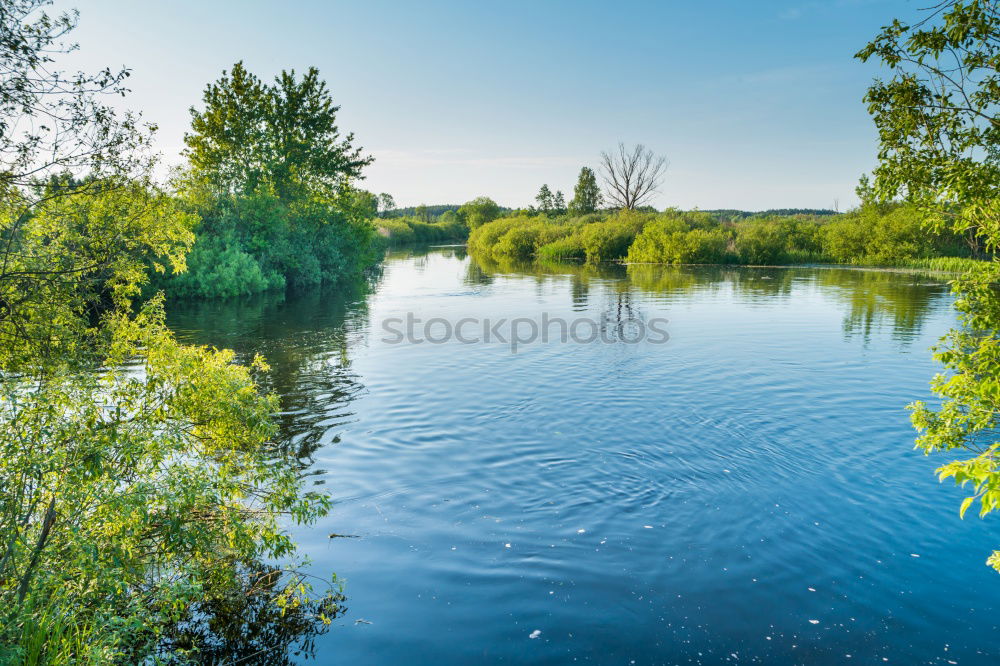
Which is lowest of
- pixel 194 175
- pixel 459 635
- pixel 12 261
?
pixel 459 635

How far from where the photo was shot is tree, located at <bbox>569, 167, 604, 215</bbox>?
107 m

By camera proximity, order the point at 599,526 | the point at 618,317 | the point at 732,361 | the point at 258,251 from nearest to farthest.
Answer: the point at 599,526
the point at 732,361
the point at 618,317
the point at 258,251

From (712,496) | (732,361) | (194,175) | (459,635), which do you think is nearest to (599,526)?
(712,496)

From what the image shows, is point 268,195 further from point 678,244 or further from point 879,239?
point 879,239

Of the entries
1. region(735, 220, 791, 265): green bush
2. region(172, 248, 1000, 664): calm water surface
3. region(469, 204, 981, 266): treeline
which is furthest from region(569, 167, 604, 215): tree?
region(172, 248, 1000, 664): calm water surface

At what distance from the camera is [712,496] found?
32.5 ft

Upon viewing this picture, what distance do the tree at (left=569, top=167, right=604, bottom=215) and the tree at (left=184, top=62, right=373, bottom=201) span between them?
64921 mm

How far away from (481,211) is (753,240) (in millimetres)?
91513

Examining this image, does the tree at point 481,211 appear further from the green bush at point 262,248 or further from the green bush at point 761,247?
the green bush at point 262,248

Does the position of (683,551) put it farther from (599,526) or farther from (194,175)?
(194,175)

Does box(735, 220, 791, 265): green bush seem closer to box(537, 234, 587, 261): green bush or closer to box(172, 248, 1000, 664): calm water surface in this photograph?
box(537, 234, 587, 261): green bush

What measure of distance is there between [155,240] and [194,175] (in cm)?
3881

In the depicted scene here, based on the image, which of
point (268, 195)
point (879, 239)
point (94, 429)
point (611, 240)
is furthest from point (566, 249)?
point (94, 429)

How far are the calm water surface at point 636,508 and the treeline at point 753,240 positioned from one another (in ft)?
129
